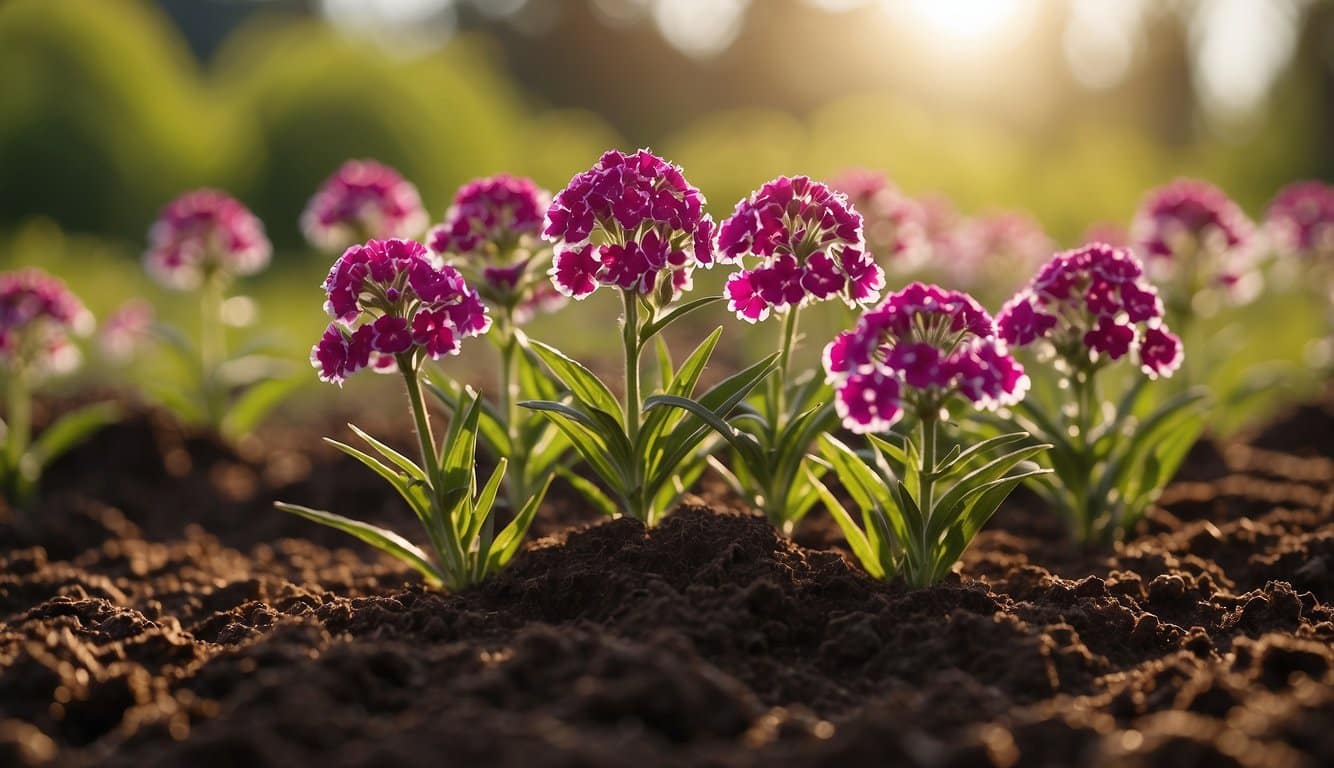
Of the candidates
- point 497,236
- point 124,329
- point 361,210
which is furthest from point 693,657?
point 124,329

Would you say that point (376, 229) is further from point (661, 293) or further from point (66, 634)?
point (66, 634)

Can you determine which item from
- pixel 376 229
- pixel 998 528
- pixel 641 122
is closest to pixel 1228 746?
pixel 998 528

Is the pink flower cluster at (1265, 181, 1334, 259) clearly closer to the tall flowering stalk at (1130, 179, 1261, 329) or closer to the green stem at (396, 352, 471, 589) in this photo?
the tall flowering stalk at (1130, 179, 1261, 329)

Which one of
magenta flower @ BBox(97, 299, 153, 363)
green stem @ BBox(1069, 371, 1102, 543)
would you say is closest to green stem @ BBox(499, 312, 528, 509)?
green stem @ BBox(1069, 371, 1102, 543)

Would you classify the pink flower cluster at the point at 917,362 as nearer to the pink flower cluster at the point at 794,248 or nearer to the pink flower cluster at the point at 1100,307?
the pink flower cluster at the point at 794,248

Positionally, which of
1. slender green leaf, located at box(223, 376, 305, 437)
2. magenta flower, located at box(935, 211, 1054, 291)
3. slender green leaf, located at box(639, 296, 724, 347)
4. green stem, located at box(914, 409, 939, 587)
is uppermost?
A: magenta flower, located at box(935, 211, 1054, 291)
